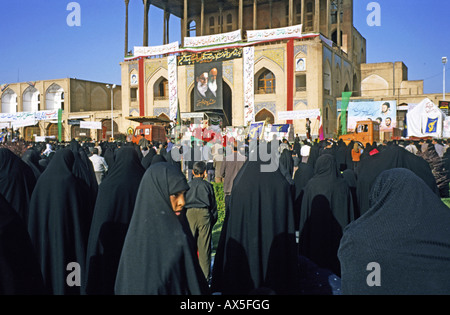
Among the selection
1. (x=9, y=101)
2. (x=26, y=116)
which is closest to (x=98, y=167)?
(x=26, y=116)

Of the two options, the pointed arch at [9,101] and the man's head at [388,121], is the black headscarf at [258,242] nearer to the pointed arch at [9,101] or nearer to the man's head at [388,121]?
the man's head at [388,121]

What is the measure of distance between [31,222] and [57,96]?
1439 inches

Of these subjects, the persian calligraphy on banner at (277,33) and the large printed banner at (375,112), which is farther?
the persian calligraphy on banner at (277,33)

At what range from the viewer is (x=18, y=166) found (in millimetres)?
4320

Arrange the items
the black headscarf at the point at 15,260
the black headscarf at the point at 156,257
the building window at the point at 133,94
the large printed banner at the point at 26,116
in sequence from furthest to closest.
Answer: the building window at the point at 133,94
the large printed banner at the point at 26,116
the black headscarf at the point at 156,257
the black headscarf at the point at 15,260

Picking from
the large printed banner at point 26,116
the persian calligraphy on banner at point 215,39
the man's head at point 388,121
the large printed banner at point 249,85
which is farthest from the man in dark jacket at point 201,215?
the large printed banner at point 26,116

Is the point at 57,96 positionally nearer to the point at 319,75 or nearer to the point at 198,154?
the point at 319,75

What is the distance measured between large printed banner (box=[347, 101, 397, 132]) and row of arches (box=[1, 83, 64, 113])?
26.2m

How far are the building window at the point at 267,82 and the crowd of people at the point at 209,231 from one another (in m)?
20.6

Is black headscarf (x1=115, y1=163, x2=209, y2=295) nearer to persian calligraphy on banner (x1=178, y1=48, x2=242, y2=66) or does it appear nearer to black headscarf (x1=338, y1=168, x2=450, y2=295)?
black headscarf (x1=338, y1=168, x2=450, y2=295)

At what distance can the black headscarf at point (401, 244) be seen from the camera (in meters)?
1.81

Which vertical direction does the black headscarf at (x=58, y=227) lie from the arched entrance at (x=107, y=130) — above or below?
below

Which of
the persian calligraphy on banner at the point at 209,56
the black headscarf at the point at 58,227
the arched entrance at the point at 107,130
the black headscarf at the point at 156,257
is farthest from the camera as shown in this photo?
the arched entrance at the point at 107,130

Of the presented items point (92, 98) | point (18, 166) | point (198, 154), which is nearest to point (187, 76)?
point (92, 98)
